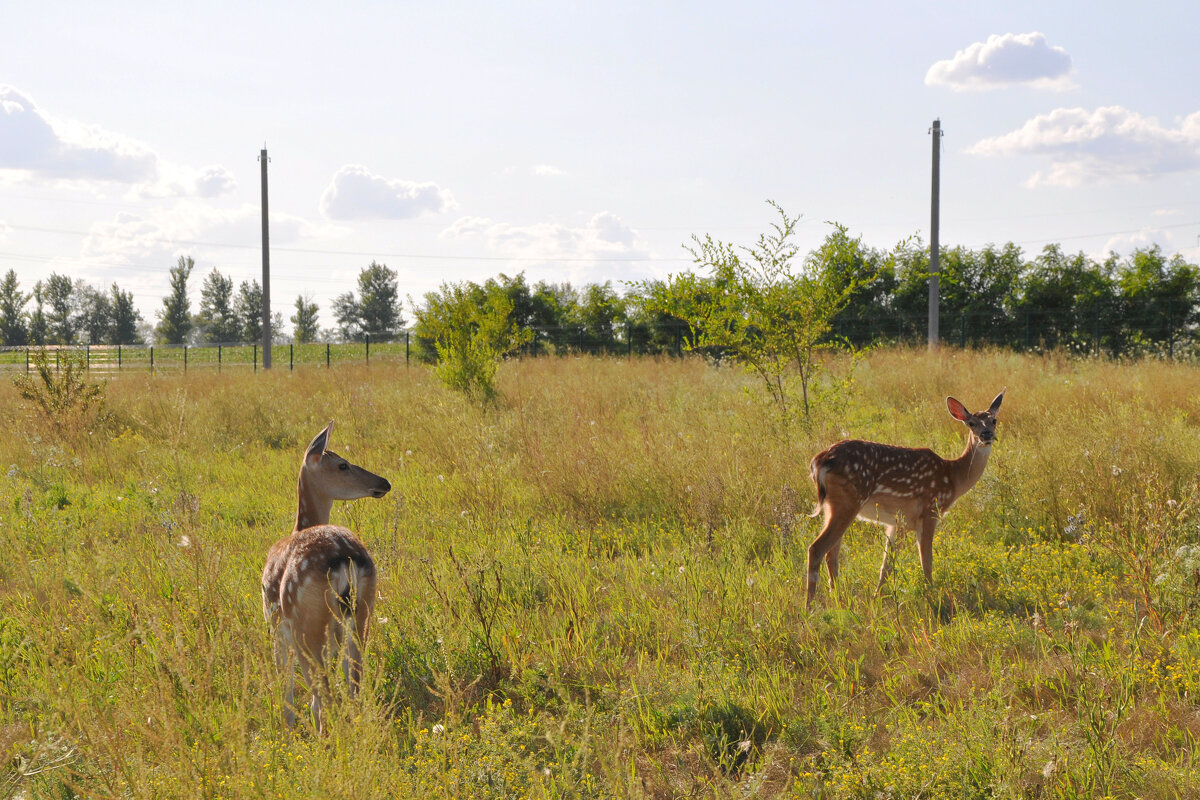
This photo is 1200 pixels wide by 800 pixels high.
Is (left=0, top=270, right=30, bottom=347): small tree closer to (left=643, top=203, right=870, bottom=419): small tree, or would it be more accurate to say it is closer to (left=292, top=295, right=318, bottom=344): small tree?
(left=292, top=295, right=318, bottom=344): small tree

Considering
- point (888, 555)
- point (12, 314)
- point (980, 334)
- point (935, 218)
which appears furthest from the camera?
point (12, 314)

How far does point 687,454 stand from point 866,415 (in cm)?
513

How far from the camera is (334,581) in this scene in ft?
12.0

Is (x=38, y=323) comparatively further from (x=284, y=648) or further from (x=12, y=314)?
(x=284, y=648)

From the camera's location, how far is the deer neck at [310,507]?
4.87 m

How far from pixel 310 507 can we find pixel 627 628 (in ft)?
6.63

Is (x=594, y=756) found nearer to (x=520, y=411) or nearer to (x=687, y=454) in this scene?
(x=687, y=454)

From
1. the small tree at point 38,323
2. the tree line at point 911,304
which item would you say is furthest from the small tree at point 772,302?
the small tree at point 38,323

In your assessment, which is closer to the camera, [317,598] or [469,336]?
[317,598]

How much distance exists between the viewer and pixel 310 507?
16.2ft

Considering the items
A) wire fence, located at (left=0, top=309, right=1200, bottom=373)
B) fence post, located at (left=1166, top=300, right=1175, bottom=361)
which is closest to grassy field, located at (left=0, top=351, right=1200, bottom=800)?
wire fence, located at (left=0, top=309, right=1200, bottom=373)

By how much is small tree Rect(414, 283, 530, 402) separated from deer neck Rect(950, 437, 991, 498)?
920 centimetres

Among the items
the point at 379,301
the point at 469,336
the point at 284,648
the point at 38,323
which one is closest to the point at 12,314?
the point at 38,323

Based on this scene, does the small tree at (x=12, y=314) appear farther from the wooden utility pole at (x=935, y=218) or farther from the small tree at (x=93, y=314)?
the wooden utility pole at (x=935, y=218)
